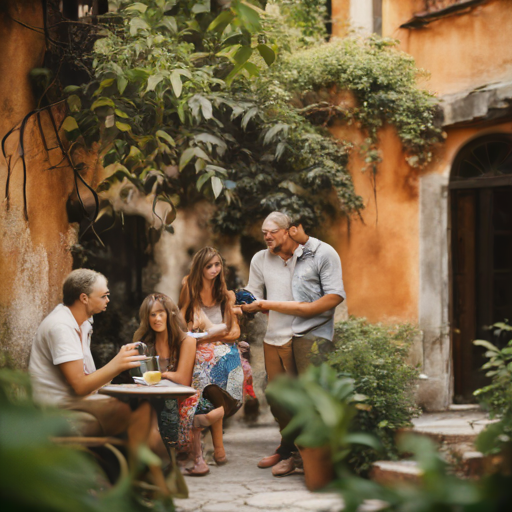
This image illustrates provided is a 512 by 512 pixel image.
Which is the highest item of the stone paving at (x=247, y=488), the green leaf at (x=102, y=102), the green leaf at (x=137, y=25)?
the green leaf at (x=137, y=25)

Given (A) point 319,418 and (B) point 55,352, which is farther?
(B) point 55,352

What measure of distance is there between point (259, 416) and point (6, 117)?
11.7 feet

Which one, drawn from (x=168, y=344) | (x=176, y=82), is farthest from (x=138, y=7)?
(x=168, y=344)

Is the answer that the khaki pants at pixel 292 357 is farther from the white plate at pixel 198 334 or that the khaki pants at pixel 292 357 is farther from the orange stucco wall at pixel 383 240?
the orange stucco wall at pixel 383 240

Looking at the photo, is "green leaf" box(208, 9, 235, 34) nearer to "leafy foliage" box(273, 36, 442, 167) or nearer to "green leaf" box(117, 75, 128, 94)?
"green leaf" box(117, 75, 128, 94)

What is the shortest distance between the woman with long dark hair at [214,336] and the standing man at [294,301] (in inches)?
11.1

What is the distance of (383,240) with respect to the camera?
6.57m

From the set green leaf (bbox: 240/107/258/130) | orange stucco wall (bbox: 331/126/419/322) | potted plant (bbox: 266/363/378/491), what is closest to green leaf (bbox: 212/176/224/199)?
green leaf (bbox: 240/107/258/130)

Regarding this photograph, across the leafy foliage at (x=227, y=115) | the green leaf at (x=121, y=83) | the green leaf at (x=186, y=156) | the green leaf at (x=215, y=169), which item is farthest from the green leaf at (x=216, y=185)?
the green leaf at (x=121, y=83)

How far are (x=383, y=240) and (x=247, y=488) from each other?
3210 mm

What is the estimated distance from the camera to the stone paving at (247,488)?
11.7 feet

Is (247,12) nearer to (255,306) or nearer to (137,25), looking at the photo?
(255,306)

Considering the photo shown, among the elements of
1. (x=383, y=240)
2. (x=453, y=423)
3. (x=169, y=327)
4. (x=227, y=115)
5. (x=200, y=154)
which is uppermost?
(x=227, y=115)

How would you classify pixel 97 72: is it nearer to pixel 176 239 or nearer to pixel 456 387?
pixel 176 239
